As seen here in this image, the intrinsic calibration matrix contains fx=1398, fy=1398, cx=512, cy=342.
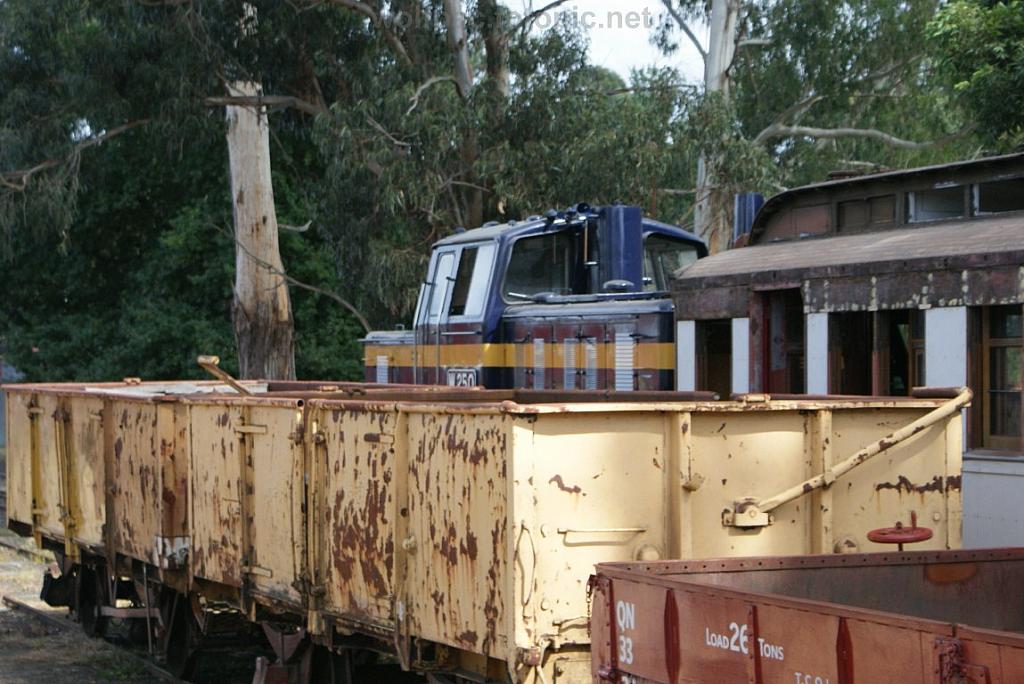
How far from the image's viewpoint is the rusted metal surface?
12.8 feet

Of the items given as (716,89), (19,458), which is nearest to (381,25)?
(716,89)

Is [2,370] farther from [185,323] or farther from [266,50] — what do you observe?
[266,50]

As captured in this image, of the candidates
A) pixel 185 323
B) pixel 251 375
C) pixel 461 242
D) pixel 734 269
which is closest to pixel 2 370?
pixel 185 323

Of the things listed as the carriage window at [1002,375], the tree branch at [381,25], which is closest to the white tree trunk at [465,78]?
the tree branch at [381,25]

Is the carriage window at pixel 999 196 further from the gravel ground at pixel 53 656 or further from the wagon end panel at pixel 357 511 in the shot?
the gravel ground at pixel 53 656

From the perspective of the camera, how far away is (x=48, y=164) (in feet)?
86.2

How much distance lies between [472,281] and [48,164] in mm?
14668

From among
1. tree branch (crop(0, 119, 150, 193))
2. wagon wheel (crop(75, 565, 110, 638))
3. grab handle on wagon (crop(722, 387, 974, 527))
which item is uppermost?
tree branch (crop(0, 119, 150, 193))

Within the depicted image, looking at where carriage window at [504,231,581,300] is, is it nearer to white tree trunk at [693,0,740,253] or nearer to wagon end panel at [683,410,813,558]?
wagon end panel at [683,410,813,558]

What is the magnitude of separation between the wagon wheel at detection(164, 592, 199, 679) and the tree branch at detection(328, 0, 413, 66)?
16.6 meters

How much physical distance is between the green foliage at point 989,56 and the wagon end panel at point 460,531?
43.2 feet

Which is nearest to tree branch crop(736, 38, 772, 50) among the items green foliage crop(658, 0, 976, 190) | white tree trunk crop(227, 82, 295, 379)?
green foliage crop(658, 0, 976, 190)

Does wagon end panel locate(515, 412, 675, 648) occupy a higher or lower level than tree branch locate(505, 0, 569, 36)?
lower

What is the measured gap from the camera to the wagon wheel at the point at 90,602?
35.6ft
